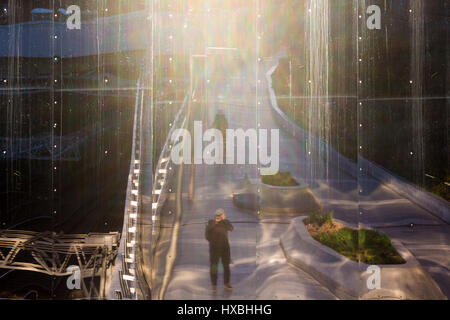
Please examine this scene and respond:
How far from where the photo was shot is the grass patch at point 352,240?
97.2 inches

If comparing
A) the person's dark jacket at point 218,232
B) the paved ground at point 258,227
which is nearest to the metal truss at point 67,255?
the paved ground at point 258,227

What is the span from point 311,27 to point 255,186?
1078mm

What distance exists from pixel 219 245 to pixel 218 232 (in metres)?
0.08

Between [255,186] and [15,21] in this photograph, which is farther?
[15,21]

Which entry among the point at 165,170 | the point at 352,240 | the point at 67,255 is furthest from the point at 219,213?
the point at 67,255

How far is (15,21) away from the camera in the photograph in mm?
2643

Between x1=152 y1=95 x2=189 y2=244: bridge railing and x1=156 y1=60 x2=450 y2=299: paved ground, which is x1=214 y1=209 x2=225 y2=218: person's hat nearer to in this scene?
x1=156 y1=60 x2=450 y2=299: paved ground

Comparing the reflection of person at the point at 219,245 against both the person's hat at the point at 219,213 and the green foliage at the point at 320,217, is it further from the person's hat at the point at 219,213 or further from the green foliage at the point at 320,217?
the green foliage at the point at 320,217

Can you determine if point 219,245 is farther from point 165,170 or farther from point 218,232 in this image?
point 165,170

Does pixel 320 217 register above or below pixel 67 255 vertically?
above

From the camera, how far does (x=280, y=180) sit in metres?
2.47
